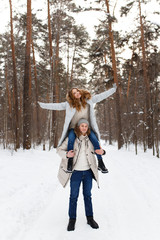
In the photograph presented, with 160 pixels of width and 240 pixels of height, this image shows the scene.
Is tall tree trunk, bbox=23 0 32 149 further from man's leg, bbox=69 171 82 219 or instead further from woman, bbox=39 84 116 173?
man's leg, bbox=69 171 82 219

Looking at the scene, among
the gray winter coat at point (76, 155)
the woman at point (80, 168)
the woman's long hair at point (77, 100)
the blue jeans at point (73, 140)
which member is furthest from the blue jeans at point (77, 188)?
the woman's long hair at point (77, 100)

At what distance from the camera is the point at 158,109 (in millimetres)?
9391

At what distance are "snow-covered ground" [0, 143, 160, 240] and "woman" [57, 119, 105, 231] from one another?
286 mm

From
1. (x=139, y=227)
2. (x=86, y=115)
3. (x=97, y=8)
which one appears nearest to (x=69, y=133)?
(x=86, y=115)

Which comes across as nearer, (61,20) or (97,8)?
(97,8)

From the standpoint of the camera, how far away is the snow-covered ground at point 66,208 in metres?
2.77

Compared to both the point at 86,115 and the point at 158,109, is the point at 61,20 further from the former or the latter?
the point at 86,115

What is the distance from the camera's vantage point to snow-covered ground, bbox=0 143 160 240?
2.77 metres

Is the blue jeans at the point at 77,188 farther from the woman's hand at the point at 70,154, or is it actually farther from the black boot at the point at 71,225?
the woman's hand at the point at 70,154

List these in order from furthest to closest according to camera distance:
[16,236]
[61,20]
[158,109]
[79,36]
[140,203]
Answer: [79,36] < [61,20] < [158,109] < [140,203] < [16,236]

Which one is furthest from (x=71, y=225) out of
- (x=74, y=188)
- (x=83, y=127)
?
(x=83, y=127)

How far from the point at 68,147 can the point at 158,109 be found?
304 inches

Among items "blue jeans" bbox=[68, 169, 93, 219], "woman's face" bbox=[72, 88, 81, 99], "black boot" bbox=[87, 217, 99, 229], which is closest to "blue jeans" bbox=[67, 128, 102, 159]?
"blue jeans" bbox=[68, 169, 93, 219]

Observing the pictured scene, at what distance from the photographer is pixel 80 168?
9.87 feet
